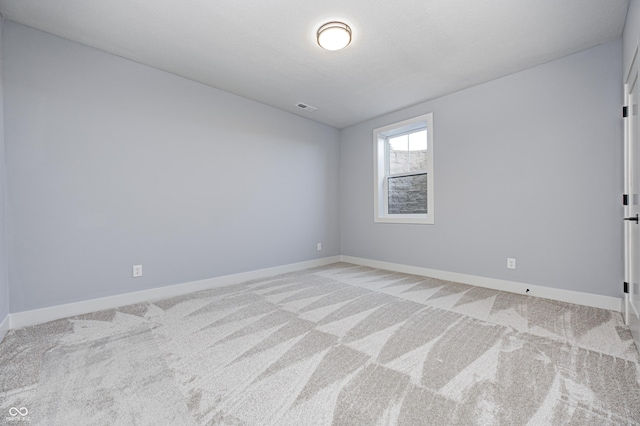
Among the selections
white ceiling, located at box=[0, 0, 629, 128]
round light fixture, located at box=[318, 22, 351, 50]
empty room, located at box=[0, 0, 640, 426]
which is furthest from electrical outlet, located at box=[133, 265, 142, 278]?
round light fixture, located at box=[318, 22, 351, 50]

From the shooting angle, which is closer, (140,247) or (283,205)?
(140,247)

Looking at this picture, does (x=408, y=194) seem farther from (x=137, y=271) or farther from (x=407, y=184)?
Answer: (x=137, y=271)

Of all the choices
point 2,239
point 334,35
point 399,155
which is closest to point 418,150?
point 399,155

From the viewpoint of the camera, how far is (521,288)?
10.2 feet

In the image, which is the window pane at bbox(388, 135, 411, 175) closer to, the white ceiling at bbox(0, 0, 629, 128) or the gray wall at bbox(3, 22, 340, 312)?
the white ceiling at bbox(0, 0, 629, 128)

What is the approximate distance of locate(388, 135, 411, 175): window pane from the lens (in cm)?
445

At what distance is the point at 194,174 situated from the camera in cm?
338

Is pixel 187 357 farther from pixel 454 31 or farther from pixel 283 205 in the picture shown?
pixel 454 31

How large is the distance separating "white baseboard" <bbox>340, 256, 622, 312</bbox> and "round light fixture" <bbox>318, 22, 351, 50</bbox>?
310 centimetres

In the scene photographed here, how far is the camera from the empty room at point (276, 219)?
151cm

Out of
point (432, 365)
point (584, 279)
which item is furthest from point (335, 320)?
point (584, 279)

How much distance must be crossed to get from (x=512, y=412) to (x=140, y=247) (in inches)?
133

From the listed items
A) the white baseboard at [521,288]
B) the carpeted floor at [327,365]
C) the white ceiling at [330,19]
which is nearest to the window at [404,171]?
the white baseboard at [521,288]

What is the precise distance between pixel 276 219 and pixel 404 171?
222cm
